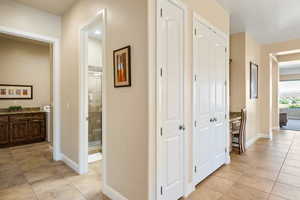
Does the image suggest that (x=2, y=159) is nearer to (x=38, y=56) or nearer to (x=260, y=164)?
(x=38, y=56)

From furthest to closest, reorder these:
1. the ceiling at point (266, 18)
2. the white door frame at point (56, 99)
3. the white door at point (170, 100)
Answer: the white door frame at point (56, 99) → the ceiling at point (266, 18) → the white door at point (170, 100)

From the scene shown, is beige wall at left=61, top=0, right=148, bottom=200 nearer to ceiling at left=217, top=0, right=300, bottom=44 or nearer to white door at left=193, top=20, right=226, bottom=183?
white door at left=193, top=20, right=226, bottom=183

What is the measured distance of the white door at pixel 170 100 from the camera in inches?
73.4

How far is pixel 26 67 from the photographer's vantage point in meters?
5.04

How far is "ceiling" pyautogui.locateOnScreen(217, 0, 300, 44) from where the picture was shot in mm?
3049

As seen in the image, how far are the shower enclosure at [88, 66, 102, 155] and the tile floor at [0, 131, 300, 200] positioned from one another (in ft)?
2.31

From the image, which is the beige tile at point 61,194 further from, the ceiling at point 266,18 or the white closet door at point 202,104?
the ceiling at point 266,18

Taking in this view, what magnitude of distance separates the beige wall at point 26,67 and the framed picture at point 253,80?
20.4ft

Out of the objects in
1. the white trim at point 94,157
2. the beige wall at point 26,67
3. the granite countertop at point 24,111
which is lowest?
the white trim at point 94,157

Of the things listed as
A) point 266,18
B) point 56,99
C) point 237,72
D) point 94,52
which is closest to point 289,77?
point 237,72

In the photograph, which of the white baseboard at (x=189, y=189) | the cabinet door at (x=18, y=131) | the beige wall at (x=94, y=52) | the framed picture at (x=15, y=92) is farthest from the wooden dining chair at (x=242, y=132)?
the framed picture at (x=15, y=92)

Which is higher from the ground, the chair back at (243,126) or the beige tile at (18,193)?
the chair back at (243,126)

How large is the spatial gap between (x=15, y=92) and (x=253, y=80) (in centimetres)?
689

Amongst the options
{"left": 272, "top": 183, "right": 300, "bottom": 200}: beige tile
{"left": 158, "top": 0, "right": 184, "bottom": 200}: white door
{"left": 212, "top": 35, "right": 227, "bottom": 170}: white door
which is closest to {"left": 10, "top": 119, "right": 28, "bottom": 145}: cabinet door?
{"left": 158, "top": 0, "right": 184, "bottom": 200}: white door
